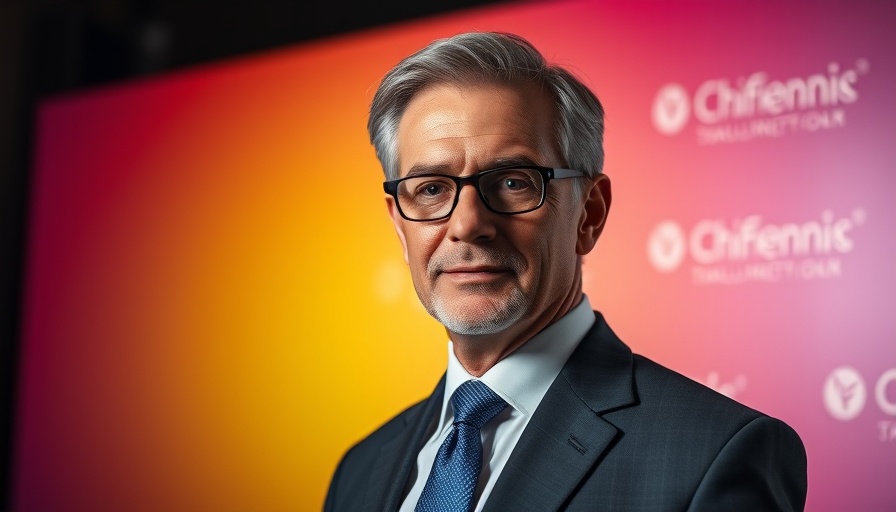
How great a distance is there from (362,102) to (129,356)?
4.84 ft

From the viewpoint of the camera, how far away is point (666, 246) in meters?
2.86

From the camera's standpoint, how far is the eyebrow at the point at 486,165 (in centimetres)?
156

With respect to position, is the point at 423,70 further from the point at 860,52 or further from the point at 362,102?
the point at 362,102

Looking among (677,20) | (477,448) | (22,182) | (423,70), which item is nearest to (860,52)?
(677,20)

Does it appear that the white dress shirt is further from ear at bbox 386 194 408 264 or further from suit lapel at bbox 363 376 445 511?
ear at bbox 386 194 408 264

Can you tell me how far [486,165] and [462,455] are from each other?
471 millimetres

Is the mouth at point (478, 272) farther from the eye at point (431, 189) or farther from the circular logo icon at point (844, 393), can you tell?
the circular logo icon at point (844, 393)

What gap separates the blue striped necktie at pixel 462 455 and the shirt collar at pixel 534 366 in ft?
0.08

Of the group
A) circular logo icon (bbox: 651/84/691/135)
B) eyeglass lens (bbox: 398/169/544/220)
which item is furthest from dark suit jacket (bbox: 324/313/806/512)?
circular logo icon (bbox: 651/84/691/135)

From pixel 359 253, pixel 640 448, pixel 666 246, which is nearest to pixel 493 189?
pixel 640 448

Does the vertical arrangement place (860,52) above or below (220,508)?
above

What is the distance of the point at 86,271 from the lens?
4141 mm

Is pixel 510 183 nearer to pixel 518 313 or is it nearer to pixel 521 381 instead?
pixel 518 313

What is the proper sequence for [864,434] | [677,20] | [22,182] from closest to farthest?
[864,434]
[677,20]
[22,182]
